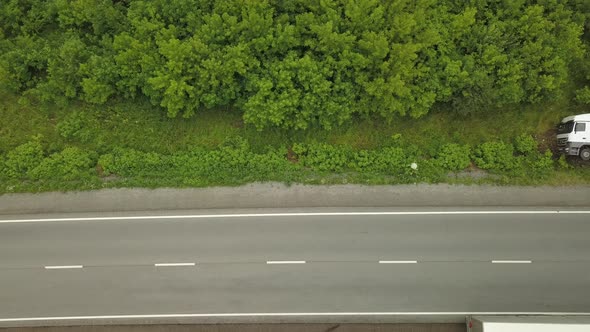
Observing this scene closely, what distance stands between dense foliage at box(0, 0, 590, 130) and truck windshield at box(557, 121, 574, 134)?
1881 mm

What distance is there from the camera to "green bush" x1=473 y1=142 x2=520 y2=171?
21.2 metres

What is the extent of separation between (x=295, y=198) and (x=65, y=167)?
12.2 meters

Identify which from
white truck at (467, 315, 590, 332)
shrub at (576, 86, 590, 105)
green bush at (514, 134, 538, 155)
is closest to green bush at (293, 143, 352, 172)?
green bush at (514, 134, 538, 155)

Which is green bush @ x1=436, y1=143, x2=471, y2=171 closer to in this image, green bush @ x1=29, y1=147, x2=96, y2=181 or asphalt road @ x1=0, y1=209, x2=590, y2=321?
asphalt road @ x1=0, y1=209, x2=590, y2=321

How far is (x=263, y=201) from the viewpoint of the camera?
20.8m

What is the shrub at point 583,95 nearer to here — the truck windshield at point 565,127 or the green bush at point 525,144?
the truck windshield at point 565,127

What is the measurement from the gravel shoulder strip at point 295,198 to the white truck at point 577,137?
86.9 inches

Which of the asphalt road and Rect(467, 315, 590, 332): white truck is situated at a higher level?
the asphalt road

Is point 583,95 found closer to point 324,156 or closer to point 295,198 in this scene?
point 324,156

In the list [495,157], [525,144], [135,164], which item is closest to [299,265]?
[135,164]

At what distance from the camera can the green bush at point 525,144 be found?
71.5 ft

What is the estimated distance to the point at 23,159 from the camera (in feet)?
70.3

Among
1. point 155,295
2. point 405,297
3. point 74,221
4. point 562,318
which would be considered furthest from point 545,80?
point 74,221

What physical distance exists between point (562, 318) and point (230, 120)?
18505 millimetres
